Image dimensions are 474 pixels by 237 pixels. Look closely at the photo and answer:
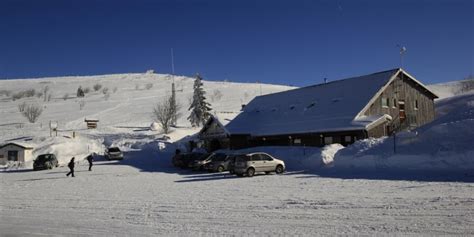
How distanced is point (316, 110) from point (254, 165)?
15.9 metres

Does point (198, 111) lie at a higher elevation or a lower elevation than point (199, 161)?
higher

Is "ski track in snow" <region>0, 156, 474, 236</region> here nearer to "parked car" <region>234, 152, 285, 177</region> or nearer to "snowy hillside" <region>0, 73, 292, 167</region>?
"parked car" <region>234, 152, 285, 177</region>

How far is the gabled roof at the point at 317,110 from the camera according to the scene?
128 ft

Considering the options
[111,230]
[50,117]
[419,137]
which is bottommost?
[111,230]

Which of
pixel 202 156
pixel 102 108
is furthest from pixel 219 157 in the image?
pixel 102 108

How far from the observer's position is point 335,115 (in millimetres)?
40031

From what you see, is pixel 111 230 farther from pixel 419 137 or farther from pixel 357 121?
pixel 357 121

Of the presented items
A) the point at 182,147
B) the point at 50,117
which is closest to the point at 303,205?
the point at 182,147

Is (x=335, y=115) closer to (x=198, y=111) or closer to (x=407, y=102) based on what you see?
(x=407, y=102)

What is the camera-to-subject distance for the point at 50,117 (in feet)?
344

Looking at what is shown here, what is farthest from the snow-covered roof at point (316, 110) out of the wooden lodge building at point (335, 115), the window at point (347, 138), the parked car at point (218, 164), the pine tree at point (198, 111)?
the pine tree at point (198, 111)

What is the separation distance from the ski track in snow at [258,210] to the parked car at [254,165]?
627 cm

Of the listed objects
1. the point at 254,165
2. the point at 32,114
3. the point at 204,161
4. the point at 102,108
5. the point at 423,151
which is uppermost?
the point at 102,108

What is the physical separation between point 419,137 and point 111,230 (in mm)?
20644
